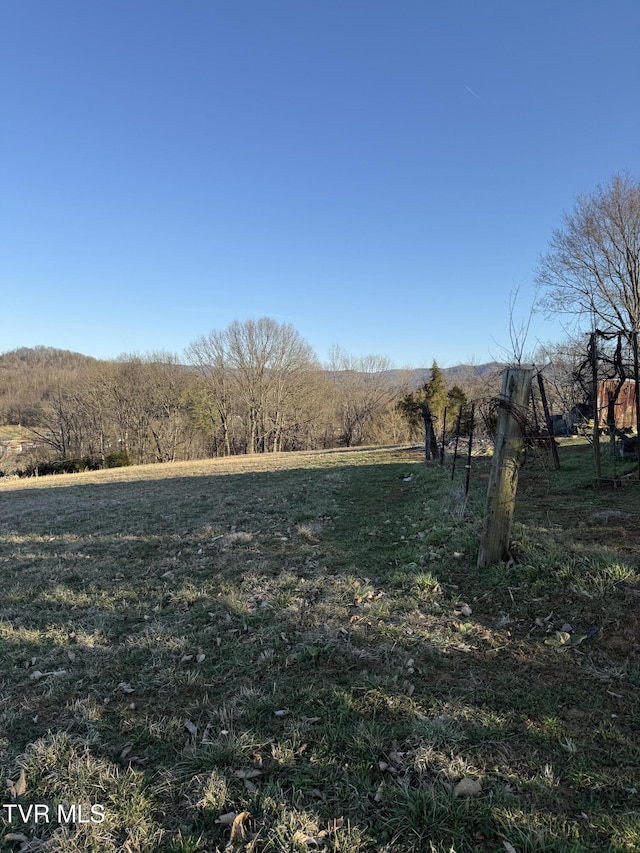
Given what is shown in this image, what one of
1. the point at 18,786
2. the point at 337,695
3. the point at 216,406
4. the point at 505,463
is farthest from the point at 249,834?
the point at 216,406

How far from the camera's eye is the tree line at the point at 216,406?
132 ft

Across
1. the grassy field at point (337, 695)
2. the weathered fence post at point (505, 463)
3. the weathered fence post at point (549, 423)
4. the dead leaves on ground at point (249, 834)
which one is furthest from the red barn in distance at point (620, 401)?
the dead leaves on ground at point (249, 834)

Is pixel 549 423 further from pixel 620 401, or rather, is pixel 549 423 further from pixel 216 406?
pixel 216 406

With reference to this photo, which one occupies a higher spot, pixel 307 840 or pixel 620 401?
pixel 620 401

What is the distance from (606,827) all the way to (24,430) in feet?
180

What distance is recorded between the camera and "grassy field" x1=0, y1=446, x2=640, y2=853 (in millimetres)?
1827

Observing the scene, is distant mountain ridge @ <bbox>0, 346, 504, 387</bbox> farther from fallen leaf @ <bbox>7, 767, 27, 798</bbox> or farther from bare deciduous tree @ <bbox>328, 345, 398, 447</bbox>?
fallen leaf @ <bbox>7, 767, 27, 798</bbox>

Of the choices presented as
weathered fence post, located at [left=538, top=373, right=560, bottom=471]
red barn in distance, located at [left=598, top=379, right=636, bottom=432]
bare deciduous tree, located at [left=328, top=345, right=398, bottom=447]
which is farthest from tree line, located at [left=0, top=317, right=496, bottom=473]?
weathered fence post, located at [left=538, top=373, right=560, bottom=471]

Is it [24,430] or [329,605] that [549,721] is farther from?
[24,430]

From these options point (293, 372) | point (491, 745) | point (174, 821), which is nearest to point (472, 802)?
point (491, 745)

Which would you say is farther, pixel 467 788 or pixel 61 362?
pixel 61 362

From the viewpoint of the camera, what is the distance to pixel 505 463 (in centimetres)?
387

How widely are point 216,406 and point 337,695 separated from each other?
4158 cm

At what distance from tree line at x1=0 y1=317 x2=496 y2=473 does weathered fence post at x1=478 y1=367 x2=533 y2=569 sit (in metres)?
33.5
